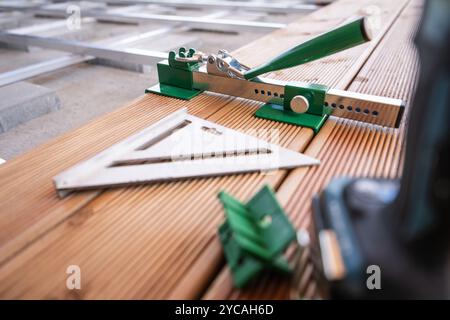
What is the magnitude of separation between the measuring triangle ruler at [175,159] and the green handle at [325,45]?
0.24 m

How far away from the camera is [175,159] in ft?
2.49

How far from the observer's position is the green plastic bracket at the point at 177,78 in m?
1.11

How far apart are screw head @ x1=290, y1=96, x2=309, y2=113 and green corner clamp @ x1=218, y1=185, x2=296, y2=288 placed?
16.8 inches

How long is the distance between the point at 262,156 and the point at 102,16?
345cm

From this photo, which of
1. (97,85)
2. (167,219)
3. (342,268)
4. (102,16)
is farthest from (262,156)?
(102,16)

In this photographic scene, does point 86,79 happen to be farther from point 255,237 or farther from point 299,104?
point 255,237

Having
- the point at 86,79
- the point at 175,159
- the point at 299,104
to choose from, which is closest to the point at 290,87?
the point at 299,104

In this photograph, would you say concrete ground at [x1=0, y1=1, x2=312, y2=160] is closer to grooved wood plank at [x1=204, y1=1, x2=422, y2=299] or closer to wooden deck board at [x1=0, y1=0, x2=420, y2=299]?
wooden deck board at [x1=0, y1=0, x2=420, y2=299]

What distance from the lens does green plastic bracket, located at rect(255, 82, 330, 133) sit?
35.7 inches

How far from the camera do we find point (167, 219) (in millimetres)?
619

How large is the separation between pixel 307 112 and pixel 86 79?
1829mm

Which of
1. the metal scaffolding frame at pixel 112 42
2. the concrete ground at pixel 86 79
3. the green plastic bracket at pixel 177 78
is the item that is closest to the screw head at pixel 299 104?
the green plastic bracket at pixel 177 78

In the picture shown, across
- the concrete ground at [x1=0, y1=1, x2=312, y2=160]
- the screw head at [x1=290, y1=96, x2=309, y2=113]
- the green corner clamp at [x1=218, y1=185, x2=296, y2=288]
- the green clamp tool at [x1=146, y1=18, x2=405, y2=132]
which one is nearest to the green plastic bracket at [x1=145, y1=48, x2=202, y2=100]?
the green clamp tool at [x1=146, y1=18, x2=405, y2=132]
